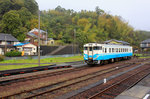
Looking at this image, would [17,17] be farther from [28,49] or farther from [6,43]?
[28,49]

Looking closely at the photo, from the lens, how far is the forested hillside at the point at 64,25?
4953 centimetres

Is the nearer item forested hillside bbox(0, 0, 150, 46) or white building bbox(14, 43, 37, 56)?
white building bbox(14, 43, 37, 56)

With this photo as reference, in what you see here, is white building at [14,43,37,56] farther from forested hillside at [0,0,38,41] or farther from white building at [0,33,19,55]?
forested hillside at [0,0,38,41]

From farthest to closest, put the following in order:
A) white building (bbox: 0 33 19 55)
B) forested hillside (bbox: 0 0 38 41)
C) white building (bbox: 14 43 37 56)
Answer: forested hillside (bbox: 0 0 38 41) → white building (bbox: 0 33 19 55) → white building (bbox: 14 43 37 56)

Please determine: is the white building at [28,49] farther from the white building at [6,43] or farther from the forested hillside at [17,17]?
the forested hillside at [17,17]

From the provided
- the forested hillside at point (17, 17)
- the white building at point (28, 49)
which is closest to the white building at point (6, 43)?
the white building at point (28, 49)

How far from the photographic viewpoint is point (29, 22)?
6038 cm

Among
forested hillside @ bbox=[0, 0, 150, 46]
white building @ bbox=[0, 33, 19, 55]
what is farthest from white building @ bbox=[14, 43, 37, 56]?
forested hillside @ bbox=[0, 0, 150, 46]

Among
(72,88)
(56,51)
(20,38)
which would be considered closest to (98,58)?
(72,88)

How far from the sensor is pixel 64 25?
7300 cm

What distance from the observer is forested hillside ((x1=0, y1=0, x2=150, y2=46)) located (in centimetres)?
4953

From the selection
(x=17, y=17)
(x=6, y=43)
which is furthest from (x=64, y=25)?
(x=6, y=43)

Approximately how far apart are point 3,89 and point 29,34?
1794 inches

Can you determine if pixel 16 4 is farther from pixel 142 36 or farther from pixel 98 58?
pixel 142 36
